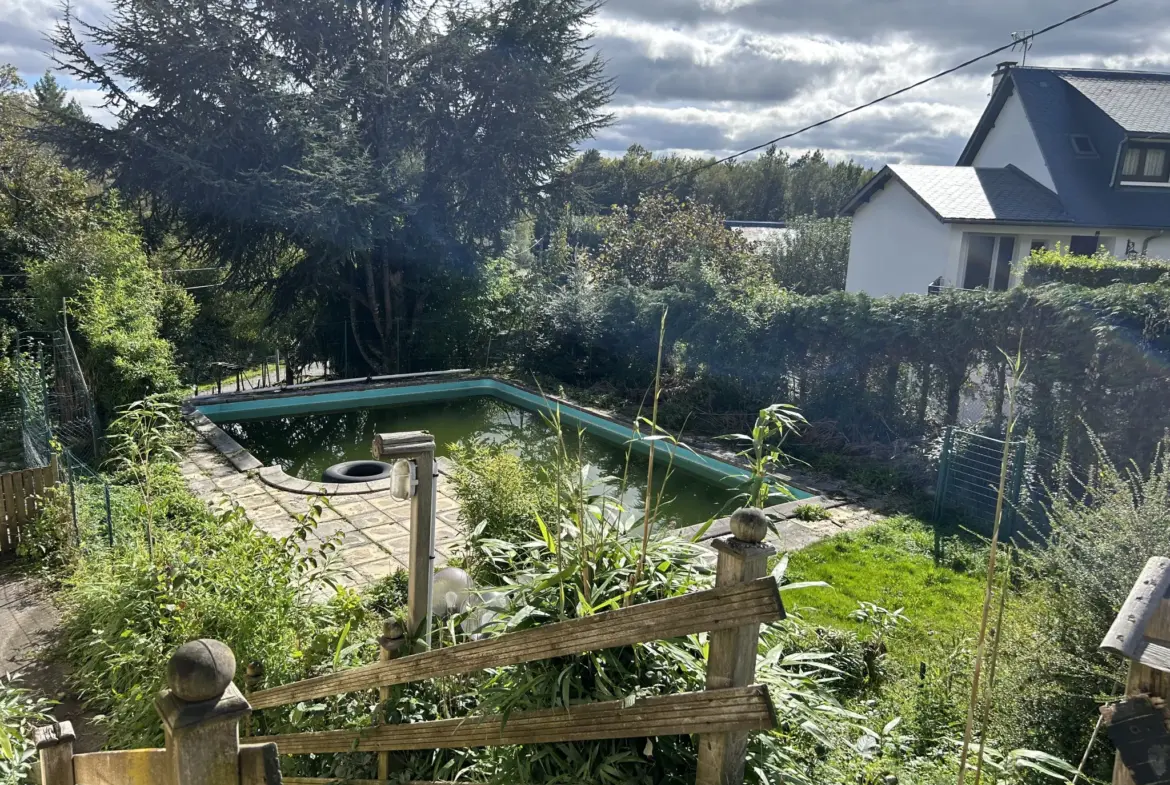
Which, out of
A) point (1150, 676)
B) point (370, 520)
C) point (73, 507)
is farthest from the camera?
point (370, 520)

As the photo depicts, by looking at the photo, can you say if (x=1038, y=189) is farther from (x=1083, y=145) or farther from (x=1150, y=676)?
(x=1150, y=676)

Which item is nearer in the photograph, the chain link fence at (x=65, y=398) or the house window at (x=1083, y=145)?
the chain link fence at (x=65, y=398)

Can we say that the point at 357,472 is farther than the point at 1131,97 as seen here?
No

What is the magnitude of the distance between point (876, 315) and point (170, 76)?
11955mm

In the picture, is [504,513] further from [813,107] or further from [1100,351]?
[813,107]

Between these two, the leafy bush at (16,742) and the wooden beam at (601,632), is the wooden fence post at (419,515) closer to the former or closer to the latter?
the wooden beam at (601,632)

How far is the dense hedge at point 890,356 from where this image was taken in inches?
269

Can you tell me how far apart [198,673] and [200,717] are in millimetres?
74

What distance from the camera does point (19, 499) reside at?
241 inches

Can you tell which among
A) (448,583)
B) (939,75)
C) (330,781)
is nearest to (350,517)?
(448,583)

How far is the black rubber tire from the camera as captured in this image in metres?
7.96

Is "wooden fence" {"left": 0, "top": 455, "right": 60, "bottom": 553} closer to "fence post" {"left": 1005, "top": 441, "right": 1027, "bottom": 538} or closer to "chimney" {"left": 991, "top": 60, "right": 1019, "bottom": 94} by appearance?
"fence post" {"left": 1005, "top": 441, "right": 1027, "bottom": 538}

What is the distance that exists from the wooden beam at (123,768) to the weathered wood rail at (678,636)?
22 centimetres

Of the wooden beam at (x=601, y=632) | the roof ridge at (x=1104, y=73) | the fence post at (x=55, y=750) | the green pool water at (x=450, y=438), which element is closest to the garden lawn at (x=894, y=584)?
the green pool water at (x=450, y=438)
